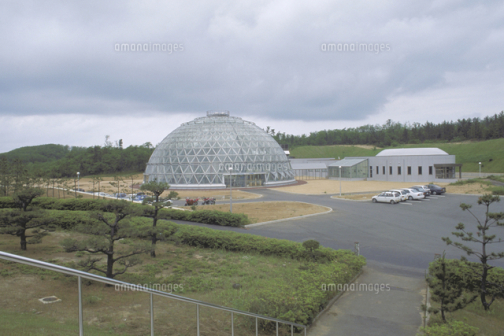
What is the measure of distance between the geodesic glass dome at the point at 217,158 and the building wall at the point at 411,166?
18703 mm

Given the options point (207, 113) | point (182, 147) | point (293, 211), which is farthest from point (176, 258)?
point (207, 113)

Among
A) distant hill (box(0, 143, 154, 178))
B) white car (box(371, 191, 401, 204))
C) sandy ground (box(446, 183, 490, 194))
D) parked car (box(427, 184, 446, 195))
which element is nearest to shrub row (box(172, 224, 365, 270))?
white car (box(371, 191, 401, 204))

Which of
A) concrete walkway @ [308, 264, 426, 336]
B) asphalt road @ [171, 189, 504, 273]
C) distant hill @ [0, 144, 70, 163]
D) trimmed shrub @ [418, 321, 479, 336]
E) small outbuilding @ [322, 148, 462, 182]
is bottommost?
concrete walkway @ [308, 264, 426, 336]

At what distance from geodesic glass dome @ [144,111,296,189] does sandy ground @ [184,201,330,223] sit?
1977 centimetres

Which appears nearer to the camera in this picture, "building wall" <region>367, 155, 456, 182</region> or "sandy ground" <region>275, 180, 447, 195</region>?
"sandy ground" <region>275, 180, 447, 195</region>

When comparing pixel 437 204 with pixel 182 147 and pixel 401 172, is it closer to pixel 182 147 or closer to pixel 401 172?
pixel 401 172

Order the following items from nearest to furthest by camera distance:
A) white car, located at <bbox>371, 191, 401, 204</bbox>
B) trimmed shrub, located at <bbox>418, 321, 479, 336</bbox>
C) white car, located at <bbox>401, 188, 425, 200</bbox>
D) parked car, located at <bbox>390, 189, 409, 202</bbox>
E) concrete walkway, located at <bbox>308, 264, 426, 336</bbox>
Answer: trimmed shrub, located at <bbox>418, 321, 479, 336</bbox> → concrete walkway, located at <bbox>308, 264, 426, 336</bbox> → white car, located at <bbox>371, 191, 401, 204</bbox> → parked car, located at <bbox>390, 189, 409, 202</bbox> → white car, located at <bbox>401, 188, 425, 200</bbox>

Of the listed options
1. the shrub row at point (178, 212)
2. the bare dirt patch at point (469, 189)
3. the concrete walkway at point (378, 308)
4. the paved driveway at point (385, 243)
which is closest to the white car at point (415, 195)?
the paved driveway at point (385, 243)

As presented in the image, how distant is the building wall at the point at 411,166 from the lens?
59.0 metres

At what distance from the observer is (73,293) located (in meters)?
4.04

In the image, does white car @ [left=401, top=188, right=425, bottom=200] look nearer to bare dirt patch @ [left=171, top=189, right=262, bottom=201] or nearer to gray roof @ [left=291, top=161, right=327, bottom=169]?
bare dirt patch @ [left=171, top=189, right=262, bottom=201]

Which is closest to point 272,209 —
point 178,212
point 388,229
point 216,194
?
point 178,212

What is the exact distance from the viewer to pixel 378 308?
37.2 ft

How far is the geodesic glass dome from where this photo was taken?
56.1 meters
